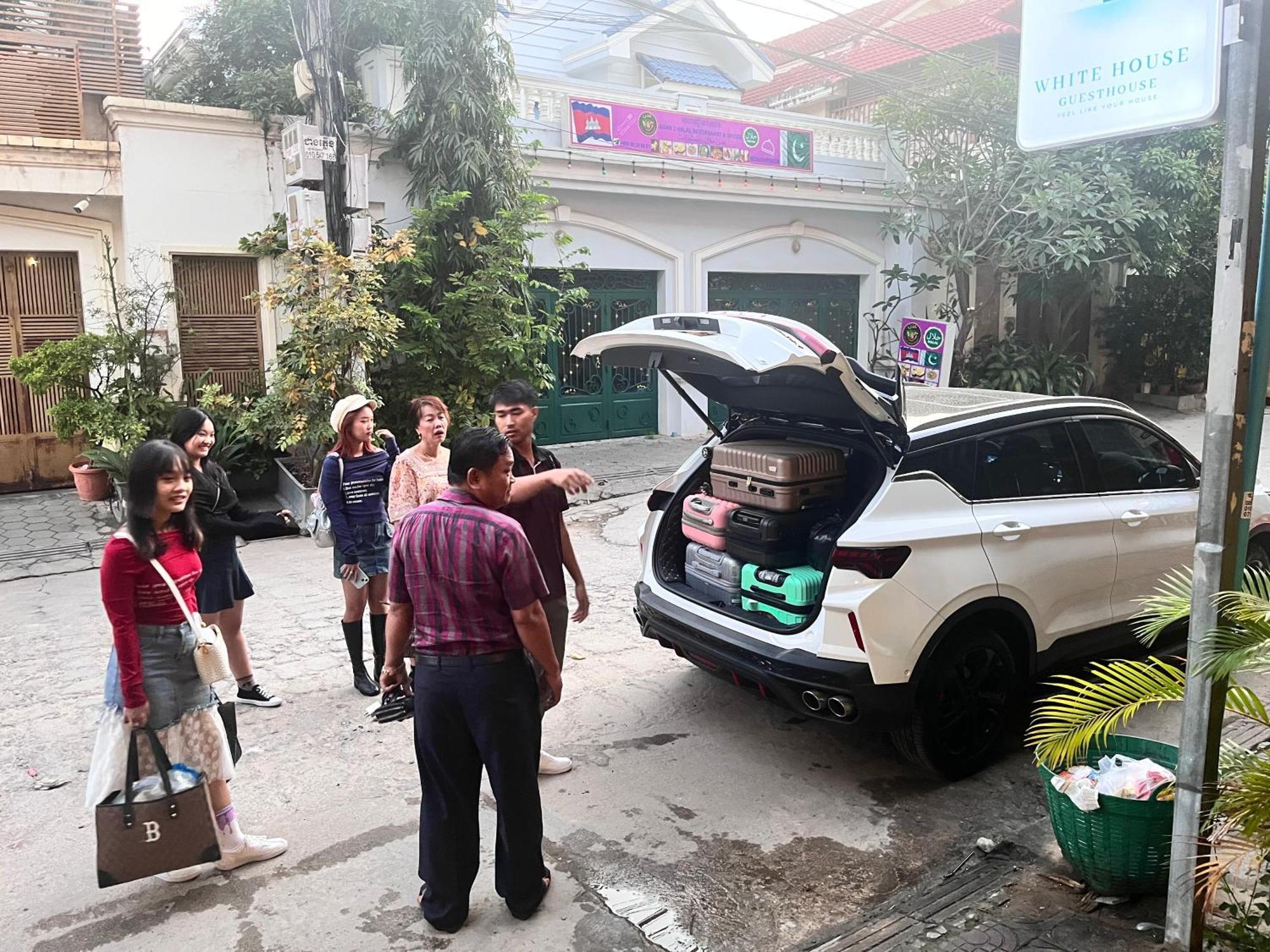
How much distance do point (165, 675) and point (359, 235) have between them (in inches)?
278

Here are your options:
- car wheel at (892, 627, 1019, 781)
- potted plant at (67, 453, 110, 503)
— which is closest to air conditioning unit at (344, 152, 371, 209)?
potted plant at (67, 453, 110, 503)

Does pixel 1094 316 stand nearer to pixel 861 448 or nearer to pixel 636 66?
pixel 636 66

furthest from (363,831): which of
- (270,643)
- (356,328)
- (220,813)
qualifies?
(356,328)

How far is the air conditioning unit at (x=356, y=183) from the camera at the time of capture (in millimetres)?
9586

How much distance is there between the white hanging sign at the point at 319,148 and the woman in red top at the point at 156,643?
21.1 feet

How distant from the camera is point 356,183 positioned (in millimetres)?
9695

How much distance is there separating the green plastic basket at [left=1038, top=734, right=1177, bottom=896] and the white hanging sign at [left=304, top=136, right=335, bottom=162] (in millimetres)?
8187

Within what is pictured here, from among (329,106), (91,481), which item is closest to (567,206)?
(329,106)

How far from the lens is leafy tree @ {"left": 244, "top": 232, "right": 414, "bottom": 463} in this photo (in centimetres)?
916

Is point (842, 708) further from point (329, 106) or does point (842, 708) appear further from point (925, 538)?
point (329, 106)

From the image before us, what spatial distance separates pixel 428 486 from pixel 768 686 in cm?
195

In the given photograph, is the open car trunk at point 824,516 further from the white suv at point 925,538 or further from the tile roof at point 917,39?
the tile roof at point 917,39

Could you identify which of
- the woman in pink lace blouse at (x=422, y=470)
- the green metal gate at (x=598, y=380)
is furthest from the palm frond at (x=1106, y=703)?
the green metal gate at (x=598, y=380)

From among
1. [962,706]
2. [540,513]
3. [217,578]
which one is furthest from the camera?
[217,578]
